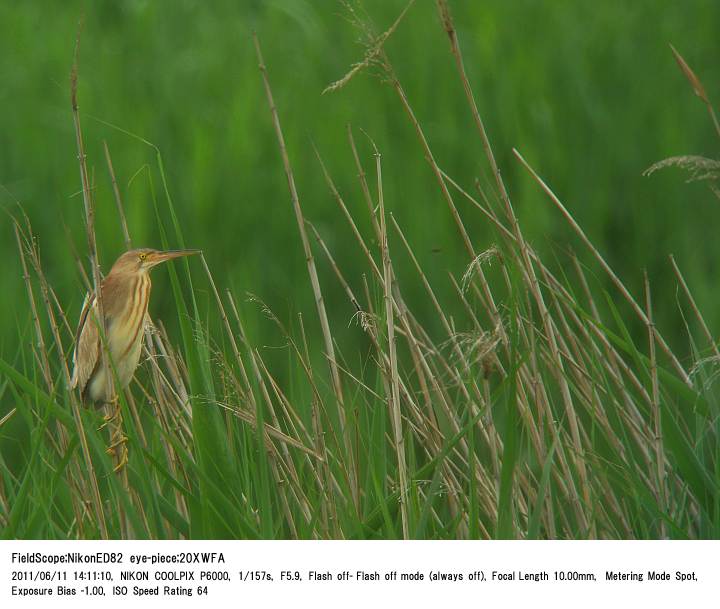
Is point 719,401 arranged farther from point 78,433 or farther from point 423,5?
point 423,5

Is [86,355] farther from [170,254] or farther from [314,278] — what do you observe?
[314,278]

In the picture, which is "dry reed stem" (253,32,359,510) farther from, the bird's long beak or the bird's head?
the bird's head

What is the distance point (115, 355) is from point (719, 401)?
93 cm

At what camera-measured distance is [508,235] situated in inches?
57.3

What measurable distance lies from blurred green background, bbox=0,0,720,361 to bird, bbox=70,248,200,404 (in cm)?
116

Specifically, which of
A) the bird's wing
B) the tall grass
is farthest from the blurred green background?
the tall grass

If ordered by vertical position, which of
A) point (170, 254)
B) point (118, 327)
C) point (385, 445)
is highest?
point (170, 254)

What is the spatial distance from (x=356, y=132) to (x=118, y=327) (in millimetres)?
1873

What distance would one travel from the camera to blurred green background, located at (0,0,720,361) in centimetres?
300

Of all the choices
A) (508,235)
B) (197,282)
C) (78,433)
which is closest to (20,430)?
(197,282)

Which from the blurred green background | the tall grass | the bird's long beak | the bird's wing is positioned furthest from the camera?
the blurred green background

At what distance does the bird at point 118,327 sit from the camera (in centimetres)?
152

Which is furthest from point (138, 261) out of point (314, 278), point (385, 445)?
point (385, 445)

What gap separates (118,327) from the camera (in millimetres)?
1552
